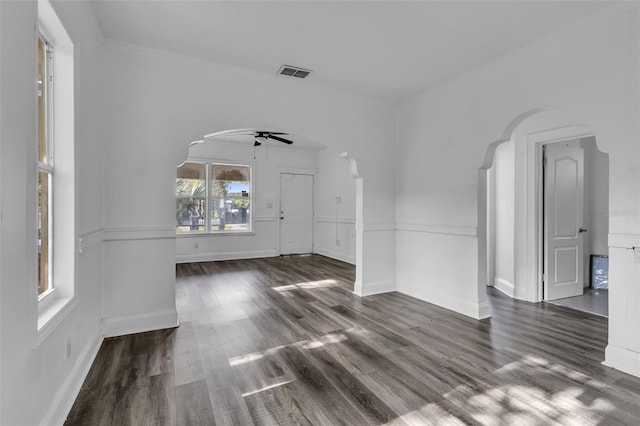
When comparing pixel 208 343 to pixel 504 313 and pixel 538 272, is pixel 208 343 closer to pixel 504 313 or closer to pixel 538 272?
pixel 504 313

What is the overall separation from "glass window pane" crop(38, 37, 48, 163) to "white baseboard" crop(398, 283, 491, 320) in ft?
13.2

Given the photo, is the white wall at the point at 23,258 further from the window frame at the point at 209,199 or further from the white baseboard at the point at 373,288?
the window frame at the point at 209,199

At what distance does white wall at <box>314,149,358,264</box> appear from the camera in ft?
23.4

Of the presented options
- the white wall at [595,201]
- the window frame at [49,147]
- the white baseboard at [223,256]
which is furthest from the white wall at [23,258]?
the white wall at [595,201]

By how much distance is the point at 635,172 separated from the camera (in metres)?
2.37

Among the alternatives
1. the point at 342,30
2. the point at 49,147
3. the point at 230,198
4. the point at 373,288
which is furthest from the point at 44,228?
the point at 230,198

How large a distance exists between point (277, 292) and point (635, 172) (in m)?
3.98

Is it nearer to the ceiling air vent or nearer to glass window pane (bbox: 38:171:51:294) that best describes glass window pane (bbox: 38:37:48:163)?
glass window pane (bbox: 38:171:51:294)

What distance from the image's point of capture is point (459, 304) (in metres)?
3.74

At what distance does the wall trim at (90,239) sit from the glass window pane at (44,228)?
0.23 metres

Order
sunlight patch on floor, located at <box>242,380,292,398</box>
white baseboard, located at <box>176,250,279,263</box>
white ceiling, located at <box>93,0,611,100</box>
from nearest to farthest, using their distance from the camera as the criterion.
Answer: sunlight patch on floor, located at <box>242,380,292,398</box>
white ceiling, located at <box>93,0,611,100</box>
white baseboard, located at <box>176,250,279,263</box>

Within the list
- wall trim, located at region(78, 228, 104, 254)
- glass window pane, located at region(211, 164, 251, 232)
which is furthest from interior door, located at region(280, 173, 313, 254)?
wall trim, located at region(78, 228, 104, 254)

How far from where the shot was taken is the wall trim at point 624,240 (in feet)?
7.79

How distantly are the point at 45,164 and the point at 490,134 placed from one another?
3846mm
